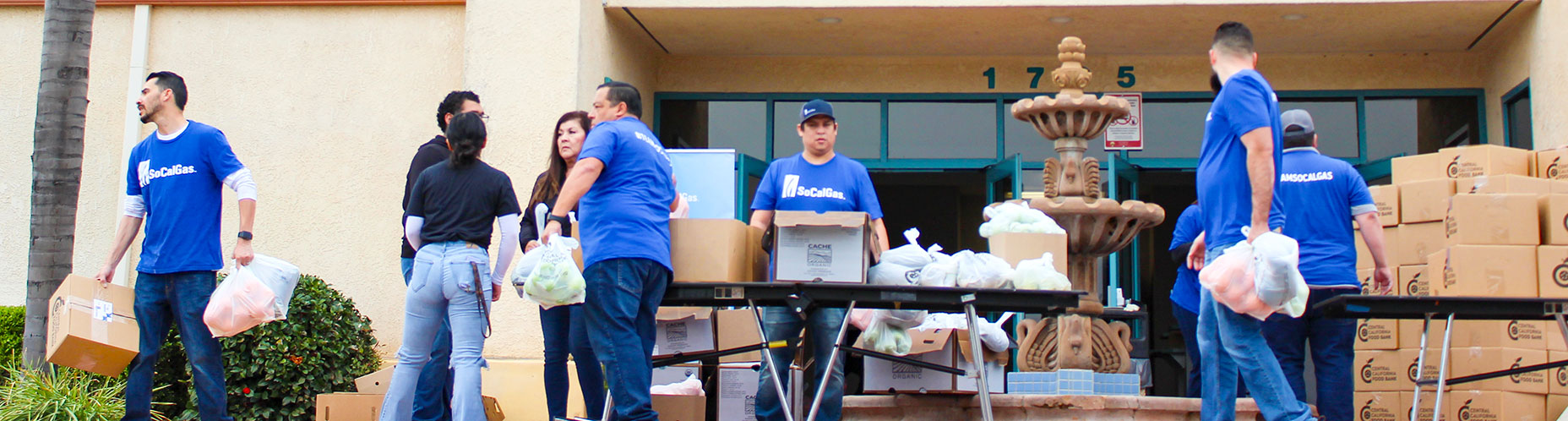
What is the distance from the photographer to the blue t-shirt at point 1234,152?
13.8 ft

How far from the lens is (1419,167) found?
692 cm

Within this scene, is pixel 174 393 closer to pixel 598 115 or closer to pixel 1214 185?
pixel 598 115

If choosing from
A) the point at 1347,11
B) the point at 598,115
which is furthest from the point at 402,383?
the point at 1347,11

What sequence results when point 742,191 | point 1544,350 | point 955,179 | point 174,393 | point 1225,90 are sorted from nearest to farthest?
point 1225,90
point 1544,350
point 174,393
point 742,191
point 955,179

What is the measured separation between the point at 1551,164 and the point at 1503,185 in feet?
2.22

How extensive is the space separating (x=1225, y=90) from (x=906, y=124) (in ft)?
20.0

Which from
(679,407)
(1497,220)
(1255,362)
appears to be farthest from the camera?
(1497,220)

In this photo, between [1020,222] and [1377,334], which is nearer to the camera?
[1020,222]

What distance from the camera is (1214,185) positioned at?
4.39 metres

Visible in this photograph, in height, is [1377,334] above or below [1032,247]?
below

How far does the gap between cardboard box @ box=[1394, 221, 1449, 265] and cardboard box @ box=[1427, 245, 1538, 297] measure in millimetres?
281

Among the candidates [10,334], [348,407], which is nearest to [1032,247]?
[348,407]

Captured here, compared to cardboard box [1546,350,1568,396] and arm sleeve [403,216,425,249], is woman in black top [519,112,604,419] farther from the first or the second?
cardboard box [1546,350,1568,396]

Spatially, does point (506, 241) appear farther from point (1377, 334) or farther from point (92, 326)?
point (1377, 334)
